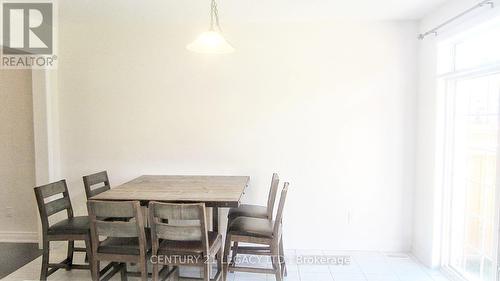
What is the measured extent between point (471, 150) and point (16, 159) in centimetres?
478

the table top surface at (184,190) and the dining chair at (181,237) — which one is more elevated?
the table top surface at (184,190)

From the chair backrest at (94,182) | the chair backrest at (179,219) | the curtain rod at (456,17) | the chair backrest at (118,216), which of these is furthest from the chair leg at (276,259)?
the curtain rod at (456,17)

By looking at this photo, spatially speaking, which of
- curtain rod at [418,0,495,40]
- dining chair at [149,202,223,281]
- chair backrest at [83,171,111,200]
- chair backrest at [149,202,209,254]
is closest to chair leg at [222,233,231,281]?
dining chair at [149,202,223,281]

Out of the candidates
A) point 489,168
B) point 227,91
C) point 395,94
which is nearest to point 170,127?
point 227,91

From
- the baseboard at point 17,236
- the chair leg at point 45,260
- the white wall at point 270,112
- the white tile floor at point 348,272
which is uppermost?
the white wall at point 270,112

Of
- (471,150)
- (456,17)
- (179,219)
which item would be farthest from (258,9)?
(471,150)

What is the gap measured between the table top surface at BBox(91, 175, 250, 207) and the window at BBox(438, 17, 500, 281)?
194 cm

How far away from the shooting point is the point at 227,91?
3461 millimetres

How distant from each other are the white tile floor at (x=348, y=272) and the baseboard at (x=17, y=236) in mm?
657

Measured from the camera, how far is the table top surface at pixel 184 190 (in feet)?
8.06

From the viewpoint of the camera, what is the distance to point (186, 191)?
2.72m

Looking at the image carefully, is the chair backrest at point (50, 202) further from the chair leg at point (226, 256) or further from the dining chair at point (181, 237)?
the chair leg at point (226, 256)

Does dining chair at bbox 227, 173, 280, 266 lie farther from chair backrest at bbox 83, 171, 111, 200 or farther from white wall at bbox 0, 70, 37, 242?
white wall at bbox 0, 70, 37, 242

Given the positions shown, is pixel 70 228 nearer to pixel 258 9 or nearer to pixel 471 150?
pixel 258 9
